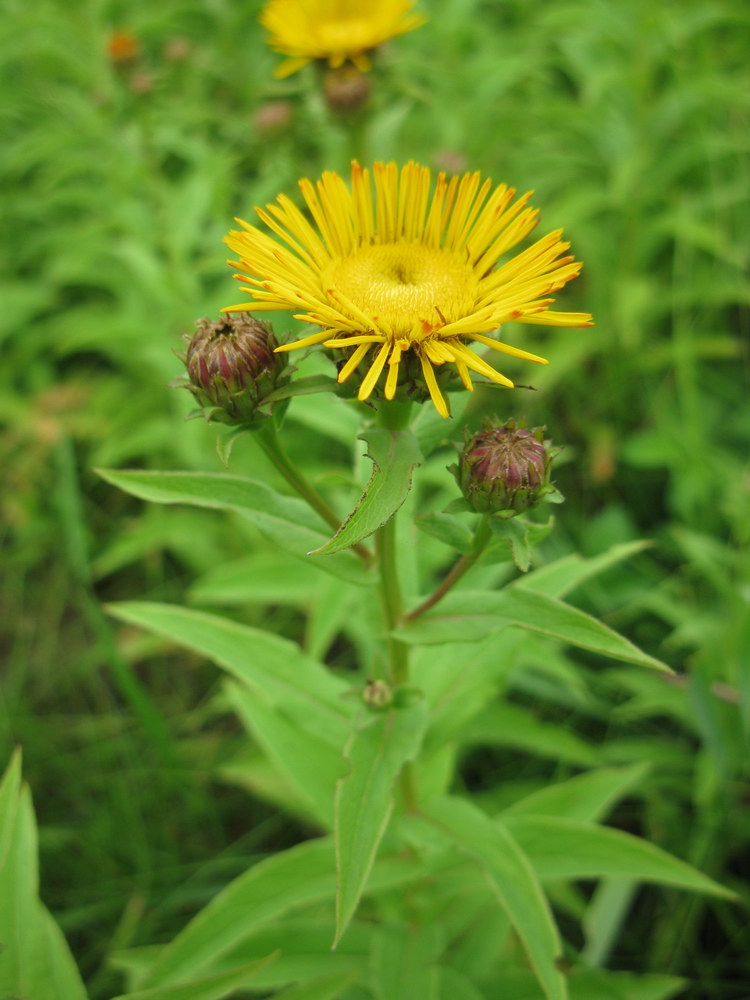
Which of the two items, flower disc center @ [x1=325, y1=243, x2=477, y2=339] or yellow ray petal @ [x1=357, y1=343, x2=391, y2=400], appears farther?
flower disc center @ [x1=325, y1=243, x2=477, y2=339]

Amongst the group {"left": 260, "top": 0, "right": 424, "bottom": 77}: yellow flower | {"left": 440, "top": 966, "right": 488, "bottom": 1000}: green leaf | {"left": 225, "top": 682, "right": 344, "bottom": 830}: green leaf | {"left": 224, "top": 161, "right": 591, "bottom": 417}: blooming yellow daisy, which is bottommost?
{"left": 440, "top": 966, "right": 488, "bottom": 1000}: green leaf

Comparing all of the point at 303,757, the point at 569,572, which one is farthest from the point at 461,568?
the point at 303,757

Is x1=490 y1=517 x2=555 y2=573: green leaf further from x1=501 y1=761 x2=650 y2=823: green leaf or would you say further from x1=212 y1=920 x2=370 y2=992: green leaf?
x1=212 y1=920 x2=370 y2=992: green leaf

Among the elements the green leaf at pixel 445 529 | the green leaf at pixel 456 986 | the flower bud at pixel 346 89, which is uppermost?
the flower bud at pixel 346 89

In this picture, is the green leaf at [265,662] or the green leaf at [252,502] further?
the green leaf at [265,662]

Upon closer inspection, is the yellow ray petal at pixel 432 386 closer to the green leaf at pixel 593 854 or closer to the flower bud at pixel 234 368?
the flower bud at pixel 234 368

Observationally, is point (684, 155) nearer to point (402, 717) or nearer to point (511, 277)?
point (511, 277)

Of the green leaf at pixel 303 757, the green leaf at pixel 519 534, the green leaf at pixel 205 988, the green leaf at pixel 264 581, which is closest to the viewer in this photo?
the green leaf at pixel 519 534

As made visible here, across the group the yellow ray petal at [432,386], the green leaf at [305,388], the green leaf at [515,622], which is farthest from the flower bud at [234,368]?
the green leaf at [515,622]

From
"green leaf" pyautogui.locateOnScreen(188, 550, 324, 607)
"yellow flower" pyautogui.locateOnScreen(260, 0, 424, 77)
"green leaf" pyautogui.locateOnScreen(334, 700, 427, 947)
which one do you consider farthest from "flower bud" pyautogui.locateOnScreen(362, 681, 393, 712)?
"yellow flower" pyautogui.locateOnScreen(260, 0, 424, 77)
